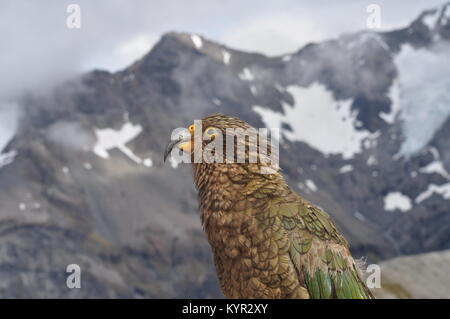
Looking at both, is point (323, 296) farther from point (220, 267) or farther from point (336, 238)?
point (220, 267)

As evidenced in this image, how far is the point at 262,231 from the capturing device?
6852 mm

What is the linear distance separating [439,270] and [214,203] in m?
75.4

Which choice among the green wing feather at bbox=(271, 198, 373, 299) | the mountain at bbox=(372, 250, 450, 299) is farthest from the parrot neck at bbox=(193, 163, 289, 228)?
the mountain at bbox=(372, 250, 450, 299)

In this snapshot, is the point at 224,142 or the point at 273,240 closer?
the point at 273,240

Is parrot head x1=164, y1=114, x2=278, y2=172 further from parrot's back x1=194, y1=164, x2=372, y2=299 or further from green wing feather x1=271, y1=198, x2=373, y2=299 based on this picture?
green wing feather x1=271, y1=198, x2=373, y2=299

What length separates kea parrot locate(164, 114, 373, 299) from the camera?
6.79 metres

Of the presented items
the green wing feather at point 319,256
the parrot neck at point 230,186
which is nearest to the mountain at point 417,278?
the green wing feather at point 319,256

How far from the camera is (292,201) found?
704 centimetres

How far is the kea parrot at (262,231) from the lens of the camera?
6.79m

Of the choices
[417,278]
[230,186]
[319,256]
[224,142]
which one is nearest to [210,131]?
[224,142]

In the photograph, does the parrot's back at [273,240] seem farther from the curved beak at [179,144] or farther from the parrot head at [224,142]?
the curved beak at [179,144]

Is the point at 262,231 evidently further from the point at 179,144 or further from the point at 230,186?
the point at 179,144
